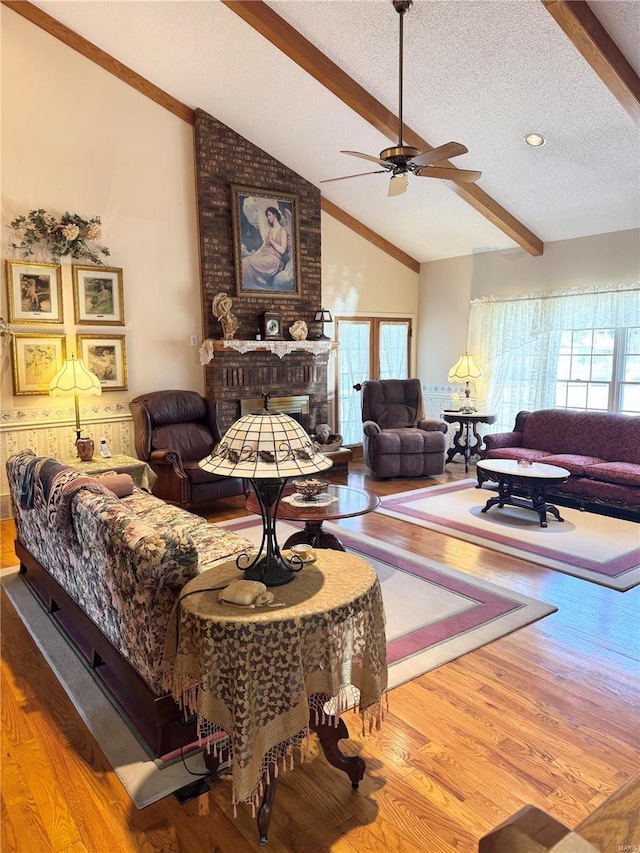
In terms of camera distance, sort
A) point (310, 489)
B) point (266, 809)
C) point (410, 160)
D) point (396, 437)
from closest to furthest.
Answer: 1. point (266, 809)
2. point (410, 160)
3. point (310, 489)
4. point (396, 437)

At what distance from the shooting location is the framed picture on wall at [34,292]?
17.0 ft

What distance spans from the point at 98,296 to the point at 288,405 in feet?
8.01

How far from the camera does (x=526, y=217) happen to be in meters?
6.53

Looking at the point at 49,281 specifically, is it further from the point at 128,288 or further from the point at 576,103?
the point at 576,103

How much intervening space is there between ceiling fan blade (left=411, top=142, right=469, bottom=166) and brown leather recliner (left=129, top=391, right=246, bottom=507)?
2861 millimetres

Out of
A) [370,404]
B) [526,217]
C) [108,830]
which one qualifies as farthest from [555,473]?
[108,830]

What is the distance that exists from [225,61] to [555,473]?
4.61 m

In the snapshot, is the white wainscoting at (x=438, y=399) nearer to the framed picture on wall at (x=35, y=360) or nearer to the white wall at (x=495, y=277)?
the white wall at (x=495, y=277)

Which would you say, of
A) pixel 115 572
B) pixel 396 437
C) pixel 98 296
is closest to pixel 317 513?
pixel 115 572

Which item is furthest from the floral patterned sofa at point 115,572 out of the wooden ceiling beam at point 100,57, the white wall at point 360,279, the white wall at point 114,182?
the white wall at point 360,279

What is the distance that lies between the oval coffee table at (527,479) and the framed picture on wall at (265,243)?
3.19 metres

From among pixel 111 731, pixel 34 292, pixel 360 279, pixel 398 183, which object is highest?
pixel 398 183

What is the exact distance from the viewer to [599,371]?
21.6 ft

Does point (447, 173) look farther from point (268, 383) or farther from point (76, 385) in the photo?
point (76, 385)
